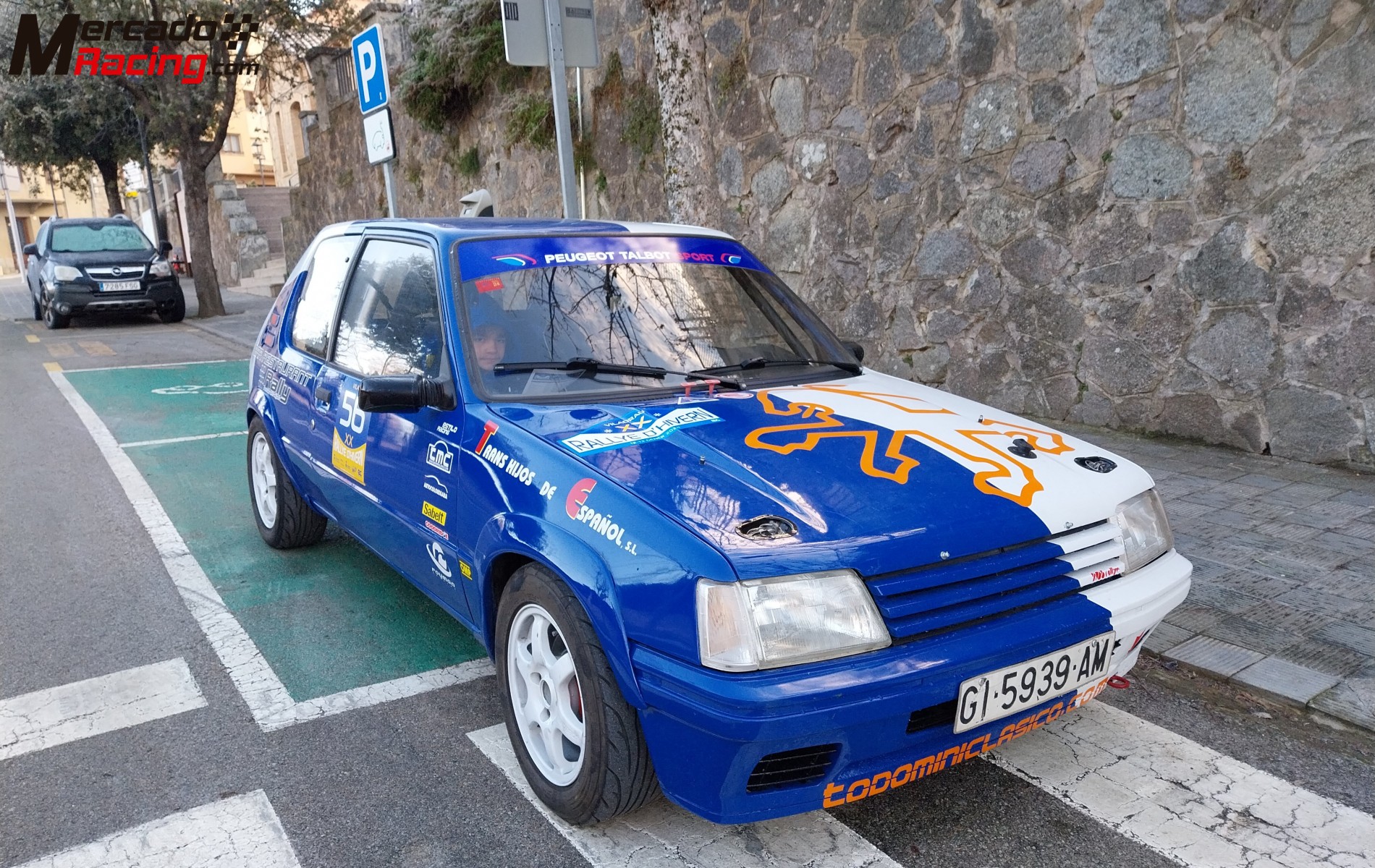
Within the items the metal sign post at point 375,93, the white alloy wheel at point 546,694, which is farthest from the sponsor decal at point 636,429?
the metal sign post at point 375,93

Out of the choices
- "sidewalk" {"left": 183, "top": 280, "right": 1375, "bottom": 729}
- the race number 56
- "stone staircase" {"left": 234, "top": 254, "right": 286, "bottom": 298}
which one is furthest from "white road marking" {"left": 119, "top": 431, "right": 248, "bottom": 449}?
"stone staircase" {"left": 234, "top": 254, "right": 286, "bottom": 298}

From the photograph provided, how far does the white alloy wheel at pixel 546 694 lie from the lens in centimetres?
A: 263

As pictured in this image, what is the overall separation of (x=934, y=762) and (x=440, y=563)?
169cm

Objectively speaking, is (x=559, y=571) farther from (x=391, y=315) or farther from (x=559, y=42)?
(x=559, y=42)

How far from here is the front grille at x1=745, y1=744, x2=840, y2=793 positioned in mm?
2234

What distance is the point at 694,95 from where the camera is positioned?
23.6ft

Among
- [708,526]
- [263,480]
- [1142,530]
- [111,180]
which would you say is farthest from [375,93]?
[111,180]

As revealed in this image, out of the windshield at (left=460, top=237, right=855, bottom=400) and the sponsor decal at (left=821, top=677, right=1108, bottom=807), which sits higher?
the windshield at (left=460, top=237, right=855, bottom=400)

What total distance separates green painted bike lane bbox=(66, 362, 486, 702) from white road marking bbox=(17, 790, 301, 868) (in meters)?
0.71

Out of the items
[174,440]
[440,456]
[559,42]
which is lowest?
[174,440]

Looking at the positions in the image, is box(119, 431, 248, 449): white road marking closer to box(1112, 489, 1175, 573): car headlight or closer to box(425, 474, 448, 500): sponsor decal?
box(425, 474, 448, 500): sponsor decal

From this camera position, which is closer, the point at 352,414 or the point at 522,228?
the point at 522,228

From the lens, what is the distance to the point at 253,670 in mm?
3730

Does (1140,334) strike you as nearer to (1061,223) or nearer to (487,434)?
(1061,223)
